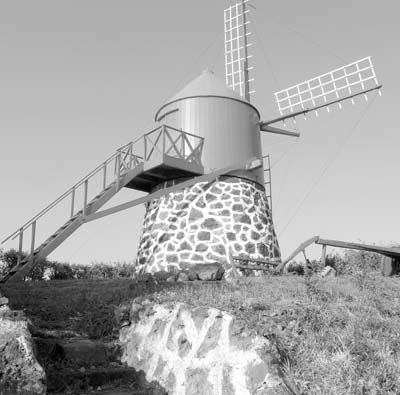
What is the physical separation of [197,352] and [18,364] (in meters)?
1.99

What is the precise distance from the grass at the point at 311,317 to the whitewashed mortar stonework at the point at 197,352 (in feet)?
0.72

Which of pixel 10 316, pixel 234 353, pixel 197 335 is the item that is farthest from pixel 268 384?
pixel 10 316

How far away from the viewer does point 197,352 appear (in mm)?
5816

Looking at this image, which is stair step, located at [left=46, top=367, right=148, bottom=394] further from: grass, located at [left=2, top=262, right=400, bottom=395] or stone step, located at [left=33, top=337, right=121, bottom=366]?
grass, located at [left=2, top=262, right=400, bottom=395]

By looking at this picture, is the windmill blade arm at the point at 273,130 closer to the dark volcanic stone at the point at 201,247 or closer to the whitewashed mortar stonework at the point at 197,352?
the dark volcanic stone at the point at 201,247

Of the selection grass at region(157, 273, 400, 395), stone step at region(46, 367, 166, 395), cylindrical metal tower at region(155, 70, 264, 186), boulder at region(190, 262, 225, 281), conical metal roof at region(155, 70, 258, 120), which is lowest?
stone step at region(46, 367, 166, 395)

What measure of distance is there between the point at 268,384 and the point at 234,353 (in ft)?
2.13

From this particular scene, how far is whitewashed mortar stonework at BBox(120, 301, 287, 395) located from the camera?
5.01 metres

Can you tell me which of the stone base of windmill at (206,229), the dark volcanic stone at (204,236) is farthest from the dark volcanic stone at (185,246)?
the dark volcanic stone at (204,236)

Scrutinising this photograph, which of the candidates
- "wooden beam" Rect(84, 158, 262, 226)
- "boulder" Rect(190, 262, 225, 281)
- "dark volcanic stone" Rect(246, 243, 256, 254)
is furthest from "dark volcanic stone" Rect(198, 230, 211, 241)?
"boulder" Rect(190, 262, 225, 281)

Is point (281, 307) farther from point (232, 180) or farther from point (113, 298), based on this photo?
point (232, 180)

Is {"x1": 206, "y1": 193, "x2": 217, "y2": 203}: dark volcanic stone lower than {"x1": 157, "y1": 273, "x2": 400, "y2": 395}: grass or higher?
higher

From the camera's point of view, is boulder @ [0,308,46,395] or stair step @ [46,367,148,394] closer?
boulder @ [0,308,46,395]

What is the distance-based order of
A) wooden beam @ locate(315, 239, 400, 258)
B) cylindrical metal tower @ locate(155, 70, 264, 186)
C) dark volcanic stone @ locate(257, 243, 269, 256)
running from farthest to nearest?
cylindrical metal tower @ locate(155, 70, 264, 186) → dark volcanic stone @ locate(257, 243, 269, 256) → wooden beam @ locate(315, 239, 400, 258)
